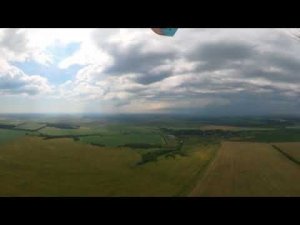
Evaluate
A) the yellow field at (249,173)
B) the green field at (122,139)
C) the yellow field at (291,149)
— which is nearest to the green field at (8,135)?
the green field at (122,139)

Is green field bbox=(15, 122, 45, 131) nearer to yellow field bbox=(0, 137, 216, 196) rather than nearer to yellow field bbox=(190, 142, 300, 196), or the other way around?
yellow field bbox=(0, 137, 216, 196)

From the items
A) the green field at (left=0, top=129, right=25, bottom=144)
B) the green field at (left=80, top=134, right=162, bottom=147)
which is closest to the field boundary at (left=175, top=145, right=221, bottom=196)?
the green field at (left=80, top=134, right=162, bottom=147)

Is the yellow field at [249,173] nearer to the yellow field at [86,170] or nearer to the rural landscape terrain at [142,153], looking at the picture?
the rural landscape terrain at [142,153]

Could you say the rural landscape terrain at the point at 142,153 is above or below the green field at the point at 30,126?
below

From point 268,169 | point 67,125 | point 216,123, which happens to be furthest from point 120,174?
point 268,169
